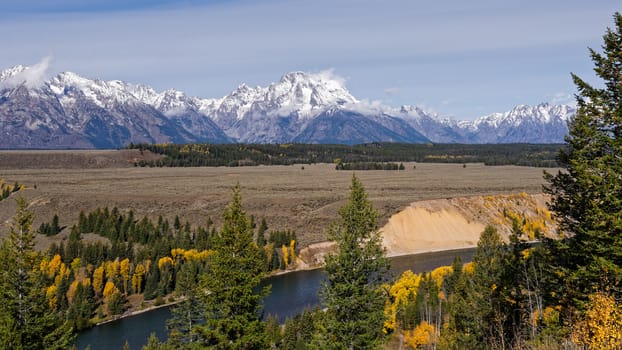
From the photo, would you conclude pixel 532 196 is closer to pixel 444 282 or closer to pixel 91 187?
pixel 444 282

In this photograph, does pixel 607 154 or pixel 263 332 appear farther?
pixel 263 332

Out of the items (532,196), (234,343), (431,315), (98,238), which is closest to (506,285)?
(234,343)

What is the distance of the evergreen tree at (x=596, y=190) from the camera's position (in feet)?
54.4

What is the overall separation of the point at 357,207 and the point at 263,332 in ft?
21.8

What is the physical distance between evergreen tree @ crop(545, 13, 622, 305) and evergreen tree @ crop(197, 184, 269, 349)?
1193 centimetres

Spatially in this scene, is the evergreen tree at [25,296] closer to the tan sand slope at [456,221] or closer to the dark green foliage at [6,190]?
the tan sand slope at [456,221]

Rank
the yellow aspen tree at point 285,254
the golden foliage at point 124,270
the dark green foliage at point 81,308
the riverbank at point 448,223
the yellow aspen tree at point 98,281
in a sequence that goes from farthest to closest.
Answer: the riverbank at point 448,223 → the yellow aspen tree at point 285,254 → the golden foliage at point 124,270 → the yellow aspen tree at point 98,281 → the dark green foliage at point 81,308

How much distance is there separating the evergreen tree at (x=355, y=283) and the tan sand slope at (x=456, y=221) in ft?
276

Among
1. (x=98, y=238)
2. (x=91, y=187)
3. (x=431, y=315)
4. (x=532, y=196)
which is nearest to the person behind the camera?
(x=431, y=315)

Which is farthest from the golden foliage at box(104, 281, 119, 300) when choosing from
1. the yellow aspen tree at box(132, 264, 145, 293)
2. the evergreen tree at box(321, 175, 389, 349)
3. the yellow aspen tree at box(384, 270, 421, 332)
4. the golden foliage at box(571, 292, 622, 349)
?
the golden foliage at box(571, 292, 622, 349)

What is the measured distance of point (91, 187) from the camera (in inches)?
6540

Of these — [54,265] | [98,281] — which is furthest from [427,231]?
[54,265]

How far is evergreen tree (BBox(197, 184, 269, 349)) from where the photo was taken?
2095 centimetres

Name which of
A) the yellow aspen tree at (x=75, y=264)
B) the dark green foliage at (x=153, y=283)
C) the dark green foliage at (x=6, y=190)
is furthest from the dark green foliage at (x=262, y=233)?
the dark green foliage at (x=6, y=190)
